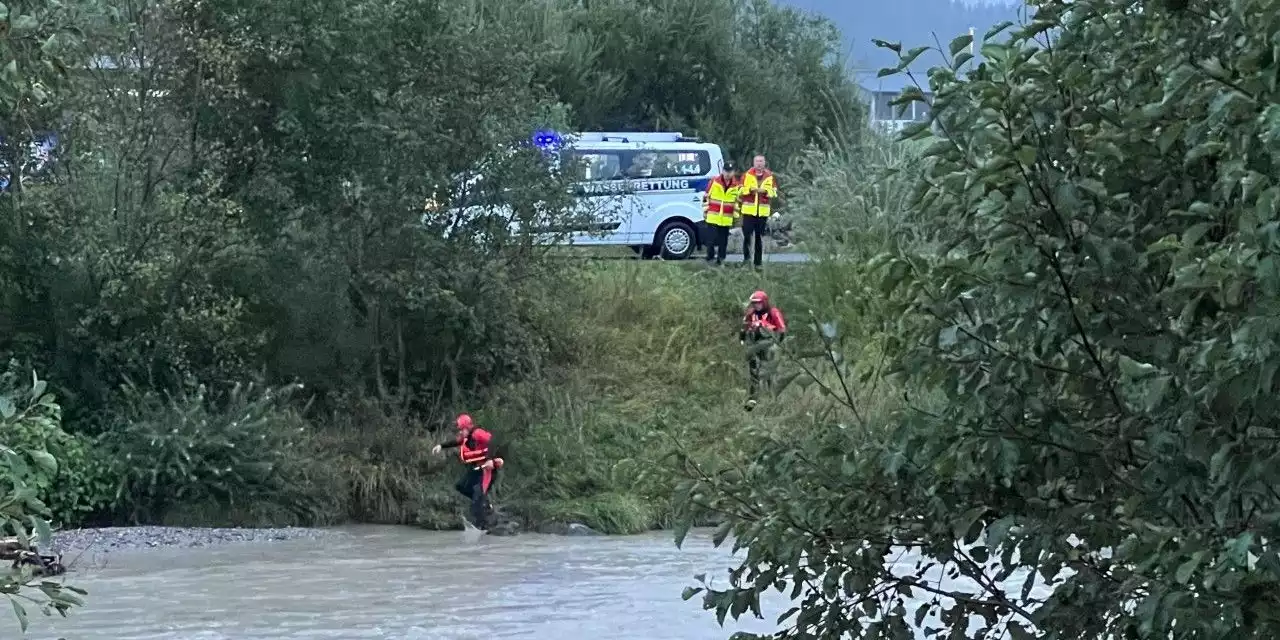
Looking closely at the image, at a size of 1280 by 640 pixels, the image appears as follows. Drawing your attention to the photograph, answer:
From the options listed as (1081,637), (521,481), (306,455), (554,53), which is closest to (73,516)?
(306,455)

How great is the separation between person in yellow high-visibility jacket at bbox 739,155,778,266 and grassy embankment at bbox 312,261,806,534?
0.50m

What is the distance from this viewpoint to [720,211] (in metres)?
23.7

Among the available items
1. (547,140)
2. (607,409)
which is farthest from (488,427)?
(547,140)

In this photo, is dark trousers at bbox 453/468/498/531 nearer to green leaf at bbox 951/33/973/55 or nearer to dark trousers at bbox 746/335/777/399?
dark trousers at bbox 746/335/777/399

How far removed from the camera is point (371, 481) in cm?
1795

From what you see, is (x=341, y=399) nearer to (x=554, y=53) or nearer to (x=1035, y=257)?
(x=554, y=53)

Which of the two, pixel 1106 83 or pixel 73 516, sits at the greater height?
pixel 1106 83

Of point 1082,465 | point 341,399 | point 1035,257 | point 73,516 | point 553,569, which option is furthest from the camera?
point 341,399

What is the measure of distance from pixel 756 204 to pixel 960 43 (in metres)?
18.9

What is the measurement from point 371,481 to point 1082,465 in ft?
46.9

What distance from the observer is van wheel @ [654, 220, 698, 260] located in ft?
86.6

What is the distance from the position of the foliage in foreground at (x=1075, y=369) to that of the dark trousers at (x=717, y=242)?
19153 millimetres

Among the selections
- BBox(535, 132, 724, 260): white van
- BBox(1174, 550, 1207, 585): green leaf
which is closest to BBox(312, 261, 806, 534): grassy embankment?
BBox(535, 132, 724, 260): white van

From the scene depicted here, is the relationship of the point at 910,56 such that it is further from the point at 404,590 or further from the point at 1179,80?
the point at 404,590
